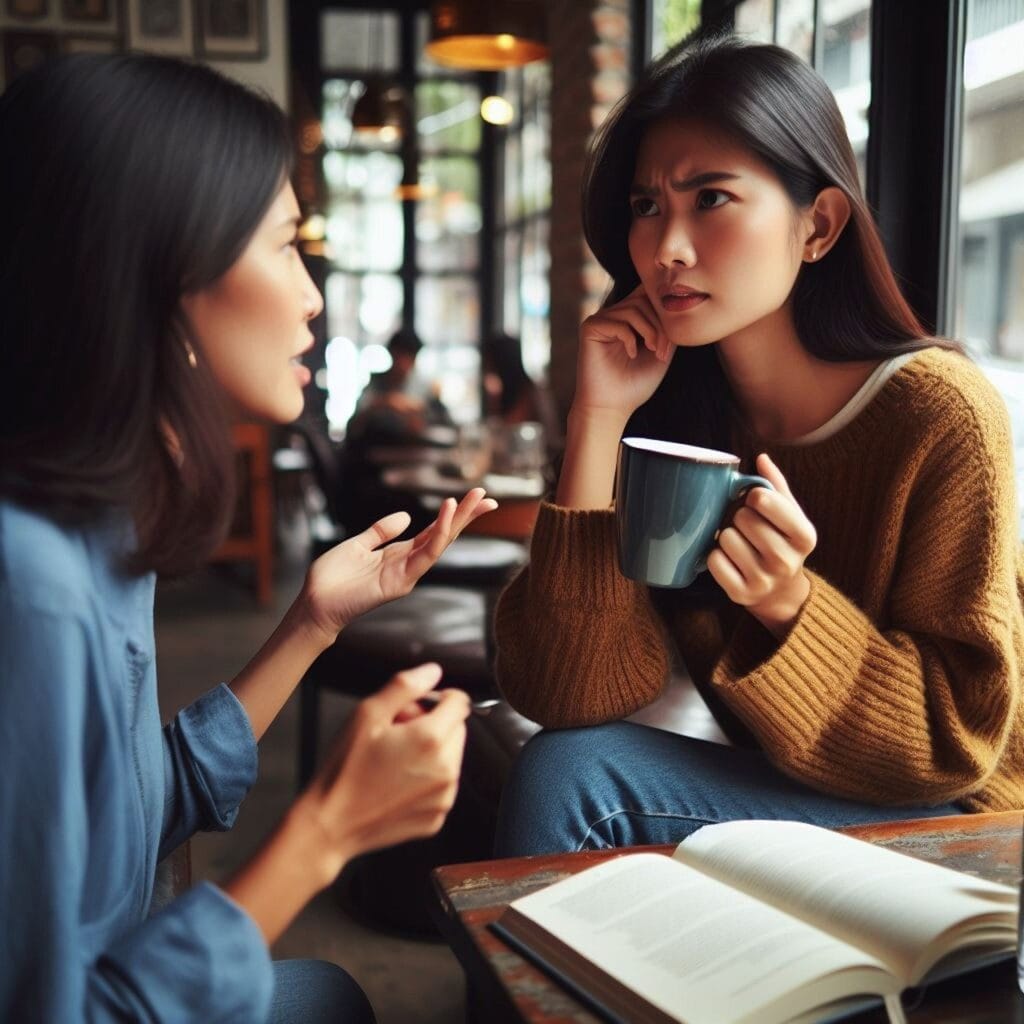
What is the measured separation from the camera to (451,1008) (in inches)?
75.5

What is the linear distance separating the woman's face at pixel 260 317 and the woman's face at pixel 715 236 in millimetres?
503

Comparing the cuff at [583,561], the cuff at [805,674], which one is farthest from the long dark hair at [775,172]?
the cuff at [805,674]

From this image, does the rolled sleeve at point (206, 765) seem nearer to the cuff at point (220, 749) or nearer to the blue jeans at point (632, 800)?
the cuff at point (220, 749)

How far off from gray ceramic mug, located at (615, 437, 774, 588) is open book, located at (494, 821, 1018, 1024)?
0.24 m

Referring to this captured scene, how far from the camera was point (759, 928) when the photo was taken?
73cm

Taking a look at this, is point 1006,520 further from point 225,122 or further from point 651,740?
point 225,122

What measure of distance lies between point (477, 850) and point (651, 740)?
0.76 metres

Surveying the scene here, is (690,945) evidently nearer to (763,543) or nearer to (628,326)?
(763,543)

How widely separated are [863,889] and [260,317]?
23.1 inches

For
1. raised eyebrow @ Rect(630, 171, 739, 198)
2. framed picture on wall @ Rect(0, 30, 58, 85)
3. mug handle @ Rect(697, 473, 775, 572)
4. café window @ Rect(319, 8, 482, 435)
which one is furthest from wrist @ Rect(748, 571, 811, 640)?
café window @ Rect(319, 8, 482, 435)

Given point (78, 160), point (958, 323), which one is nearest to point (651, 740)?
point (78, 160)

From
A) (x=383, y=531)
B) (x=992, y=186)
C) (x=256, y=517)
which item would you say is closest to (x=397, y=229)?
Answer: (x=256, y=517)

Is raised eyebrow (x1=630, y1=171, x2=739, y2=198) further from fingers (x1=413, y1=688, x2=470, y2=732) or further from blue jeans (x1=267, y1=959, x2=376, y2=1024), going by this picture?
blue jeans (x1=267, y1=959, x2=376, y2=1024)

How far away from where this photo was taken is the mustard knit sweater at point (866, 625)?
1.11 m
